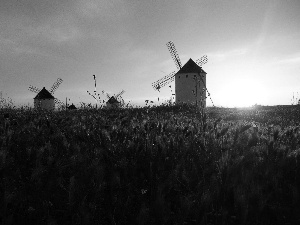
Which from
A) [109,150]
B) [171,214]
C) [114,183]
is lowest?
[171,214]

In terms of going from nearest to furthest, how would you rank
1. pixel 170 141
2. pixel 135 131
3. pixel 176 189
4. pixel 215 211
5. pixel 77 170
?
pixel 215 211 < pixel 176 189 < pixel 77 170 < pixel 170 141 < pixel 135 131

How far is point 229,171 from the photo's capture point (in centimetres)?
293

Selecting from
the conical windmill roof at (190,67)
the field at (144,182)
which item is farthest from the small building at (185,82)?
the field at (144,182)

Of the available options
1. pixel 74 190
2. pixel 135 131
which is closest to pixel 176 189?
pixel 74 190

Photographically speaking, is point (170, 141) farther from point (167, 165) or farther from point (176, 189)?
point (176, 189)

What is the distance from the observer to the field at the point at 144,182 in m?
2.33

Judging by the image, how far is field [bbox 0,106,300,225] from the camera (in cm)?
233

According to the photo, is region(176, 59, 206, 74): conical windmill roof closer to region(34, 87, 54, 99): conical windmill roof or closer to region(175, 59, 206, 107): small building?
region(175, 59, 206, 107): small building

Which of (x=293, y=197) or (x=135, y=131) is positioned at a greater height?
(x=135, y=131)

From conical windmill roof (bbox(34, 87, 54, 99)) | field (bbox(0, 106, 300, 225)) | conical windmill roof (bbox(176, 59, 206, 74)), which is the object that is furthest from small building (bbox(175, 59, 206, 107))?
field (bbox(0, 106, 300, 225))

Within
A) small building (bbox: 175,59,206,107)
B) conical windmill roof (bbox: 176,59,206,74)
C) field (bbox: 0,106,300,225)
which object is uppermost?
conical windmill roof (bbox: 176,59,206,74)

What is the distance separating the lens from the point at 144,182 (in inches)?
115

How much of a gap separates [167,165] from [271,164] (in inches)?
52.0

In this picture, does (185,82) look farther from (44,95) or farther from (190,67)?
(44,95)
